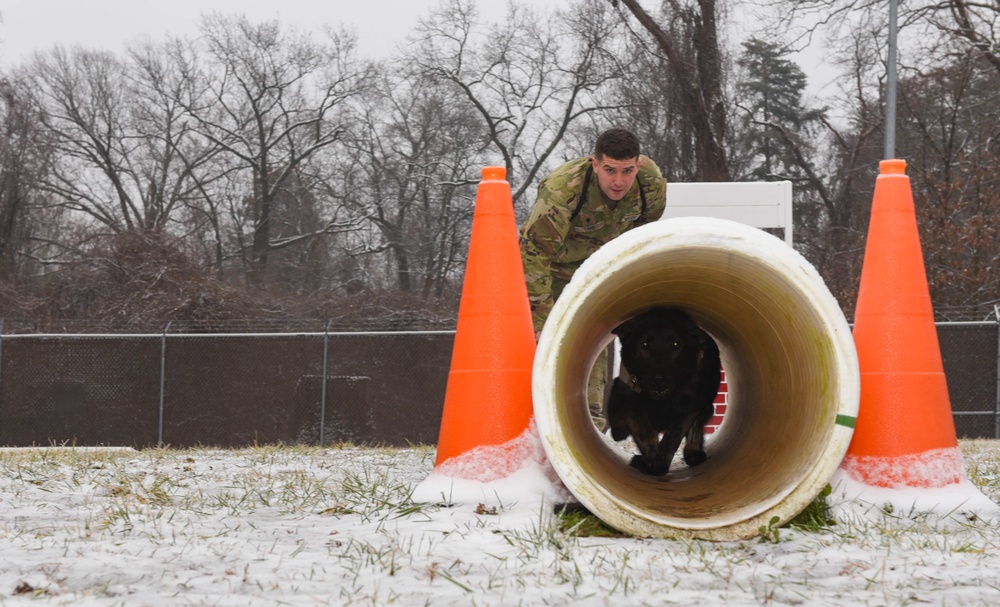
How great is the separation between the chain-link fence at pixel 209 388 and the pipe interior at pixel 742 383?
1152cm

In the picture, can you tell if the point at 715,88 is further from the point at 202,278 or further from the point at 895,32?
the point at 202,278

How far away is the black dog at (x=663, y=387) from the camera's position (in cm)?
560

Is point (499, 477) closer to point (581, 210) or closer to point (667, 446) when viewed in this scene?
point (667, 446)

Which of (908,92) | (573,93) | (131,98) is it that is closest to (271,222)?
(131,98)

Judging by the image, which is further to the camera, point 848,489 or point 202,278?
point 202,278

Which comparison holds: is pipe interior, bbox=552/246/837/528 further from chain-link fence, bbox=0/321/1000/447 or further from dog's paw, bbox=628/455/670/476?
chain-link fence, bbox=0/321/1000/447

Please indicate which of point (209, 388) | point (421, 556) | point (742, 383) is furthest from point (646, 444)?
point (209, 388)

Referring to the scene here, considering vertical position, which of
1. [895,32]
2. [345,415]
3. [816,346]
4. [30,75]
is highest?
[30,75]

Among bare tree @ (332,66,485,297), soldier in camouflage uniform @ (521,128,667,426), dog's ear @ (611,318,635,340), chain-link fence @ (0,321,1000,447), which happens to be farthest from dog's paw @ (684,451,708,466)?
bare tree @ (332,66,485,297)

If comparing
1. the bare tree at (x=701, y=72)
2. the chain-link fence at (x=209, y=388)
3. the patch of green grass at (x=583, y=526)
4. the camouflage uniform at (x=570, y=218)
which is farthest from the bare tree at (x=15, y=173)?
the patch of green grass at (x=583, y=526)

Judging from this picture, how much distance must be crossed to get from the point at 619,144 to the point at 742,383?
5.46 feet

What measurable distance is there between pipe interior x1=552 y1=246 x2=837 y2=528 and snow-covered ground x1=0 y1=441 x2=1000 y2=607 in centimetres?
28

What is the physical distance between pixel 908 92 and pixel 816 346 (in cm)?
1953

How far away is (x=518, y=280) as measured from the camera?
15.9 feet
